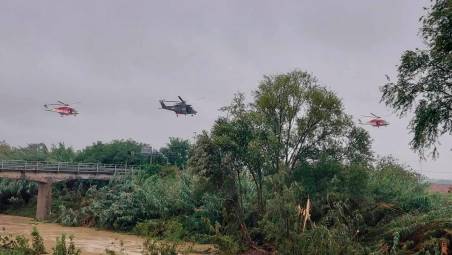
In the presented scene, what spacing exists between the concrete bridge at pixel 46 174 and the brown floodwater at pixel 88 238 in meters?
2.34

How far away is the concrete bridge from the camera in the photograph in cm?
4980

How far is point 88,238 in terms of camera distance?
36344 millimetres

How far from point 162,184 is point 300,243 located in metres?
26.2

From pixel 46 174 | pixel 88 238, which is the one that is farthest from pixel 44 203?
pixel 88 238

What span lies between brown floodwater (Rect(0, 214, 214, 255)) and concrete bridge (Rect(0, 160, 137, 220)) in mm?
2345

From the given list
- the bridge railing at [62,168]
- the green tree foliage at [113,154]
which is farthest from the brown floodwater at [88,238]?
the green tree foliage at [113,154]

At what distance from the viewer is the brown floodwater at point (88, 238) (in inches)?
1160

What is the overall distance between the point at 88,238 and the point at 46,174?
18066 millimetres

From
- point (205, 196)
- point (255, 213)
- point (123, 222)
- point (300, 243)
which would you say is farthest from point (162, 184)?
point (300, 243)

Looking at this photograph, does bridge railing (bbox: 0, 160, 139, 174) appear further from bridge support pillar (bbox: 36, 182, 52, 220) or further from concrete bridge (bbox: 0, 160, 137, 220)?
bridge support pillar (bbox: 36, 182, 52, 220)

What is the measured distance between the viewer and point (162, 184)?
44.6 m

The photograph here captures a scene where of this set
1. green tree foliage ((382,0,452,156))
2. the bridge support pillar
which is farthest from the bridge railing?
green tree foliage ((382,0,452,156))

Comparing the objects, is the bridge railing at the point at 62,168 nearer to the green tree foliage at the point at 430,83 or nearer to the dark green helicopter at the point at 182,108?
the dark green helicopter at the point at 182,108

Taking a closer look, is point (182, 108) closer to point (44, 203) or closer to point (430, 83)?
point (44, 203)
